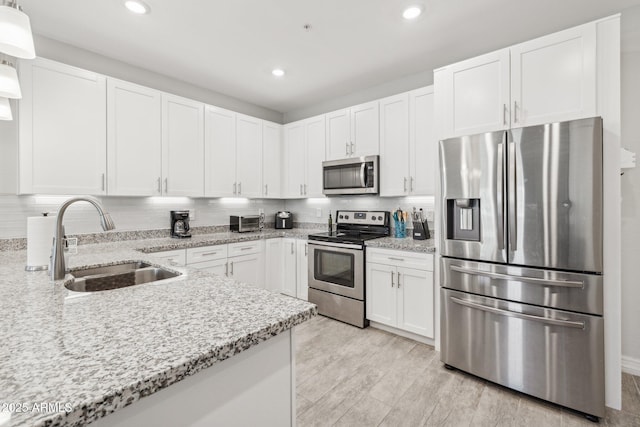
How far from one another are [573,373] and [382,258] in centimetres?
153

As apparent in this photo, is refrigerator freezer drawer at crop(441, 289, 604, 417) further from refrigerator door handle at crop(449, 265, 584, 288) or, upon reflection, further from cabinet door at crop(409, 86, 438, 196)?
cabinet door at crop(409, 86, 438, 196)

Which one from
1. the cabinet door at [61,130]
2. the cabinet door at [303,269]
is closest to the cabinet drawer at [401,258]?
the cabinet door at [303,269]

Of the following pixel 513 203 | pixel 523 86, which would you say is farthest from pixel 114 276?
pixel 523 86

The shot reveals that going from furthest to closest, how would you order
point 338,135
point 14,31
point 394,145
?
point 338,135 → point 394,145 → point 14,31

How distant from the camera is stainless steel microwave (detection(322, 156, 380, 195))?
331 centimetres

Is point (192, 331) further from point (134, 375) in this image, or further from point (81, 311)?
point (81, 311)

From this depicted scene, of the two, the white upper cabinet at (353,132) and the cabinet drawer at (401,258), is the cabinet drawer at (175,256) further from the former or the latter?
A: the white upper cabinet at (353,132)

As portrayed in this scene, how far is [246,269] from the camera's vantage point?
Result: 3471 mm

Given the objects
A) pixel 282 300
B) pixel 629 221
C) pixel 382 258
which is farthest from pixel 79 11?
pixel 629 221

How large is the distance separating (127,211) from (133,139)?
766 millimetres

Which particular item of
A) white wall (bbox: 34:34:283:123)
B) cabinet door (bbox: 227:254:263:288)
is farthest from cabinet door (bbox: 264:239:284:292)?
white wall (bbox: 34:34:283:123)

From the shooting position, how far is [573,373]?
1.79m

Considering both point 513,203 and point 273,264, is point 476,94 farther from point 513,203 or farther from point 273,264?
point 273,264

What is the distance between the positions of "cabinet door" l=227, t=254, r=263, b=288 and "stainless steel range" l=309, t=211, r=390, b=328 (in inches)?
26.1
